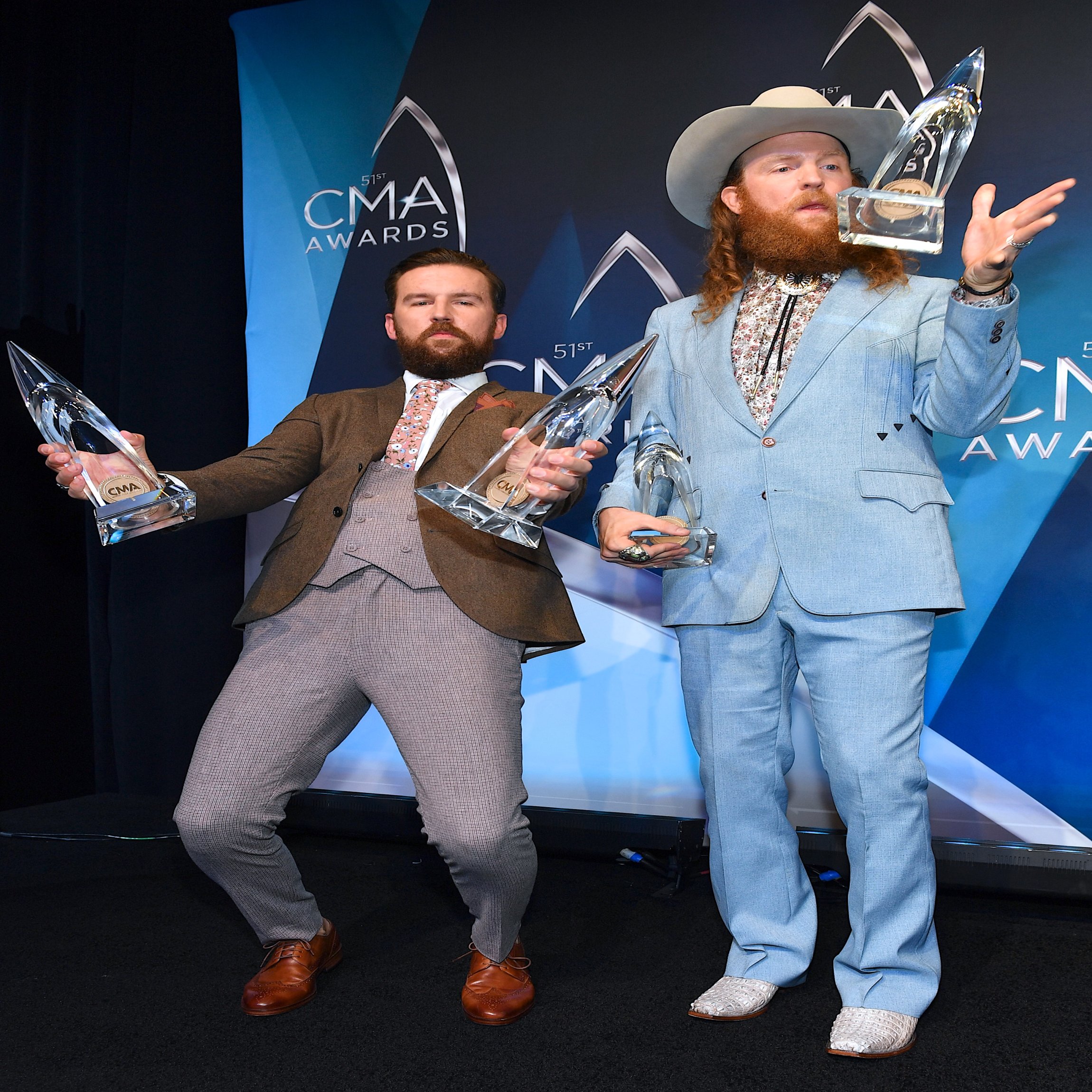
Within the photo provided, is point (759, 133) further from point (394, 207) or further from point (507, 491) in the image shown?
point (394, 207)

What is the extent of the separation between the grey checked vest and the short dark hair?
0.62m

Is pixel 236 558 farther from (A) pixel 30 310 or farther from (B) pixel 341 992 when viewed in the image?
(B) pixel 341 992

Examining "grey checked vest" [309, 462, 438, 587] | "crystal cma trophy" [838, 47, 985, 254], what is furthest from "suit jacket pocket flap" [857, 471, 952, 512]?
"grey checked vest" [309, 462, 438, 587]

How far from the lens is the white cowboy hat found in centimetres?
216

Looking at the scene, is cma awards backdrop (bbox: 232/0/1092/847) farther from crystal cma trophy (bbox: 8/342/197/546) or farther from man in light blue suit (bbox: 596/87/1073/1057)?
crystal cma trophy (bbox: 8/342/197/546)

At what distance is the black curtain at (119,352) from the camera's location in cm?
365

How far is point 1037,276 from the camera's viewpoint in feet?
10.0

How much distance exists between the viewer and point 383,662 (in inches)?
84.0

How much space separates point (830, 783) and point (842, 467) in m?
0.63

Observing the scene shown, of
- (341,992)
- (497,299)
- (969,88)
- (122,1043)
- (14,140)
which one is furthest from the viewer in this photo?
(14,140)

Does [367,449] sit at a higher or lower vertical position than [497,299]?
lower

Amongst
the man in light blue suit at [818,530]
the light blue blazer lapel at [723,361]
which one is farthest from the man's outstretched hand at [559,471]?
the light blue blazer lapel at [723,361]

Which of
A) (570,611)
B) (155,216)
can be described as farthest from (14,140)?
(570,611)

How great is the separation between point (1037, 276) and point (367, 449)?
2.12 meters
